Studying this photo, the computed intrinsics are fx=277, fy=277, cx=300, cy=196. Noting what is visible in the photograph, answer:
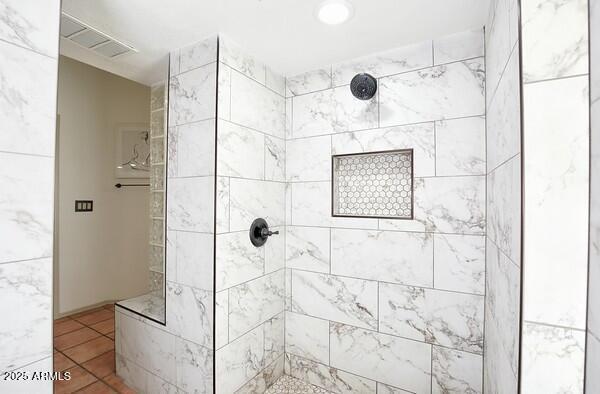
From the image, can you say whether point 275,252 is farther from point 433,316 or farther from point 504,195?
point 504,195

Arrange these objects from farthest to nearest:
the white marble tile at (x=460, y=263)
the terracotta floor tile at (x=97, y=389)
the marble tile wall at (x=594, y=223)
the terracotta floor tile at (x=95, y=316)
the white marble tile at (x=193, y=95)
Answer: the terracotta floor tile at (x=95, y=316), the terracotta floor tile at (x=97, y=389), the white marble tile at (x=193, y=95), the white marble tile at (x=460, y=263), the marble tile wall at (x=594, y=223)

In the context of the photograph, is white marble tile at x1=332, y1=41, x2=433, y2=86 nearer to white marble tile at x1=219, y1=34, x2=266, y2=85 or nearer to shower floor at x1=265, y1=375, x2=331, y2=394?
white marble tile at x1=219, y1=34, x2=266, y2=85

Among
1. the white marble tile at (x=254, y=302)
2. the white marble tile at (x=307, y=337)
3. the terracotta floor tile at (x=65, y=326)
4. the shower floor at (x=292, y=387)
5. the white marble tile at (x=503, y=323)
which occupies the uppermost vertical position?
the white marble tile at (x=503, y=323)

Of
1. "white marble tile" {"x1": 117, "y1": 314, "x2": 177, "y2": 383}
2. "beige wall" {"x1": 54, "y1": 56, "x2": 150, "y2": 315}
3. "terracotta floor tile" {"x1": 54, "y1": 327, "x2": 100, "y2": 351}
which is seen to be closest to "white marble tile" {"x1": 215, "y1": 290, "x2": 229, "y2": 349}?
"white marble tile" {"x1": 117, "y1": 314, "x2": 177, "y2": 383}

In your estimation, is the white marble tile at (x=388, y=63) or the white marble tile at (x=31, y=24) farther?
the white marble tile at (x=388, y=63)

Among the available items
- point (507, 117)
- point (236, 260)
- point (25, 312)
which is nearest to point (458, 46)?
point (507, 117)

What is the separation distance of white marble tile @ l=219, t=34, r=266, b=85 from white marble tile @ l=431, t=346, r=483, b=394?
73.8 inches

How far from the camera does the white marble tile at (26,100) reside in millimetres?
893

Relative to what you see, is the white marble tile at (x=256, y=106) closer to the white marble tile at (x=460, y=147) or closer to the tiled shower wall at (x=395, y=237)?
the tiled shower wall at (x=395, y=237)

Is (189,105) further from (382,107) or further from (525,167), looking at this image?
(525,167)

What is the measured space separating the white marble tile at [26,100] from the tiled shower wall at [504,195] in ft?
4.90

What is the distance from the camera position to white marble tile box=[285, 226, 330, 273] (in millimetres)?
1827

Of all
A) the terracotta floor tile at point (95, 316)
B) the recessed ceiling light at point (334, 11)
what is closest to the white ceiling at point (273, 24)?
the recessed ceiling light at point (334, 11)

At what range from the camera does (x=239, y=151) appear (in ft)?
5.23
